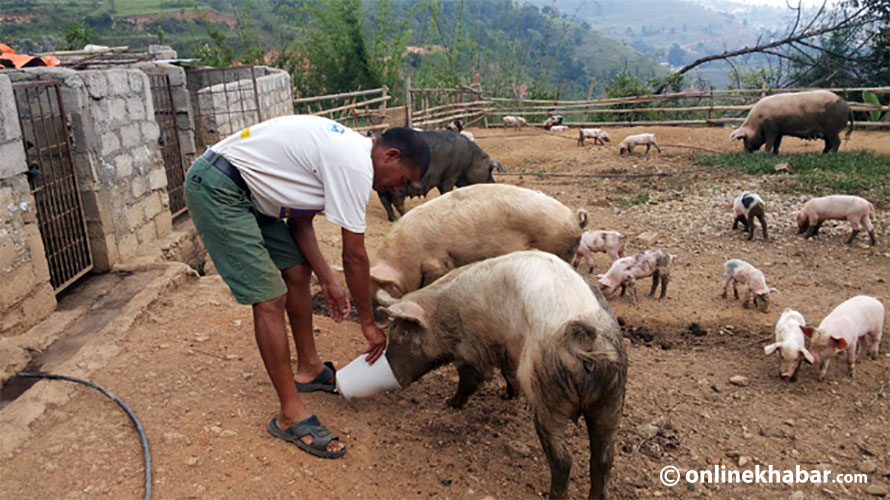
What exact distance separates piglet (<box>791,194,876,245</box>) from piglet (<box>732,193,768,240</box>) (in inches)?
20.4

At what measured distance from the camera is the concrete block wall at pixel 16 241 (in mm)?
4043

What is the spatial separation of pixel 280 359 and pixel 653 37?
422 feet

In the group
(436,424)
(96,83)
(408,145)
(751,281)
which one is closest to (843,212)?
(751,281)

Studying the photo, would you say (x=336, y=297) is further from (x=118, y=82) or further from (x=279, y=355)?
(x=118, y=82)

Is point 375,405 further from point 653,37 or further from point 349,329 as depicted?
point 653,37

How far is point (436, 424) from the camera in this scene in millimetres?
3779

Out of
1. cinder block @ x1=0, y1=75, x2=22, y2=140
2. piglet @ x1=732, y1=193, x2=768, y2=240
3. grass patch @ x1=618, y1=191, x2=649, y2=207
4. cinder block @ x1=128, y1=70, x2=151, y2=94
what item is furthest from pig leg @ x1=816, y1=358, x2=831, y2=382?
cinder block @ x1=128, y1=70, x2=151, y2=94

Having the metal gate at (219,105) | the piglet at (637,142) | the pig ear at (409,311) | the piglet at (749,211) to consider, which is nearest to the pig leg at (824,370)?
the pig ear at (409,311)

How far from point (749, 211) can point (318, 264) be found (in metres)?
5.94

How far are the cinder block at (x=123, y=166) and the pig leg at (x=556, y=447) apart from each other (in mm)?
4526

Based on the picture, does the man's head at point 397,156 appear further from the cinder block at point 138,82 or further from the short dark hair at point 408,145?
the cinder block at point 138,82

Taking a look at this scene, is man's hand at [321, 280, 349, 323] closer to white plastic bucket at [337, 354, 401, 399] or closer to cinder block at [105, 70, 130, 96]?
white plastic bucket at [337, 354, 401, 399]

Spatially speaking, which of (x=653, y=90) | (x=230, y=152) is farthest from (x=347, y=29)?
(x=230, y=152)

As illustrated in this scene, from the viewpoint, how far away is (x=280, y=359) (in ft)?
10.6
